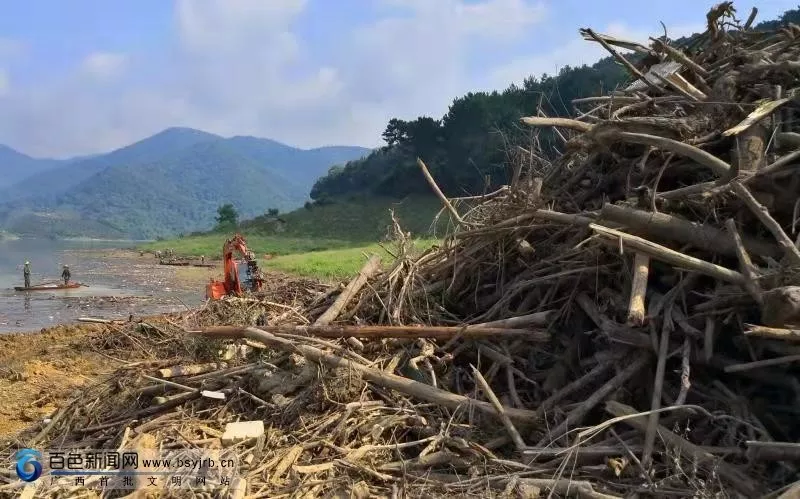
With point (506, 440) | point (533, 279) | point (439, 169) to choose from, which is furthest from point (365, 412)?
point (439, 169)

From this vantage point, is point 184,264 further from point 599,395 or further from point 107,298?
point 599,395

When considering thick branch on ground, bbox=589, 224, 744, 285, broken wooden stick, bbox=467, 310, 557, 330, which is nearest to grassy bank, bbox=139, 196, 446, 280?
broken wooden stick, bbox=467, 310, 557, 330

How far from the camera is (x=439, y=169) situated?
53.2 metres

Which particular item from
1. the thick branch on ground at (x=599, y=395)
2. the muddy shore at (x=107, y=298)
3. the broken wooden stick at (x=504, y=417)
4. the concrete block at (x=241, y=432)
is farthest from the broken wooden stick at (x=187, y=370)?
the muddy shore at (x=107, y=298)

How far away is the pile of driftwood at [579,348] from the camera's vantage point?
3.75 m

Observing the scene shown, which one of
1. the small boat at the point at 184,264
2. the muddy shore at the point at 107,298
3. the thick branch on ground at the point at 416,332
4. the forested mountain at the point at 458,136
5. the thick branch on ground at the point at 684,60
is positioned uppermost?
the forested mountain at the point at 458,136

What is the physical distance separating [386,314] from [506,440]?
194cm

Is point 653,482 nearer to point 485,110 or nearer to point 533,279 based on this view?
point 533,279

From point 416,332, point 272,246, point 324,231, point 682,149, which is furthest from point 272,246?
point 682,149

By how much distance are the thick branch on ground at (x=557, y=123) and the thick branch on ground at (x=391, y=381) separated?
2338 mm

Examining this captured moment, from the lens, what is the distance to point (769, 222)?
404 centimetres

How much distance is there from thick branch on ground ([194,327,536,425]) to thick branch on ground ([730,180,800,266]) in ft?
5.97

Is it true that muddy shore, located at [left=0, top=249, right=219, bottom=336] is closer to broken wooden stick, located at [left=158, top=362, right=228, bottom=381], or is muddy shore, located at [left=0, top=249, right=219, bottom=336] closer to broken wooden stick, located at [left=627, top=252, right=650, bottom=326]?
broken wooden stick, located at [left=158, top=362, right=228, bottom=381]

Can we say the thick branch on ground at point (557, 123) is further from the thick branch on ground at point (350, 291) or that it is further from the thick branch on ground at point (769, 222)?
the thick branch on ground at point (350, 291)
